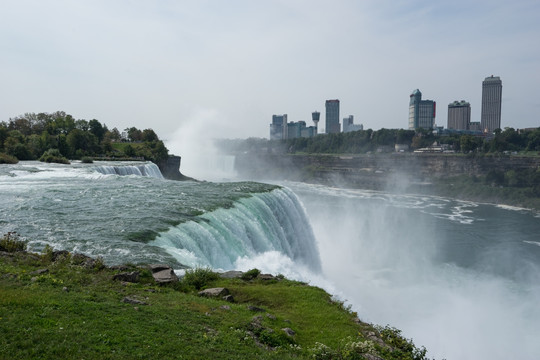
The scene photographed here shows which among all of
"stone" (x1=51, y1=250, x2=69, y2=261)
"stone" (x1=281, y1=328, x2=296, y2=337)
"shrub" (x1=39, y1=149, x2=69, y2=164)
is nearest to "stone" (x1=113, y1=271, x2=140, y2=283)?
"stone" (x1=51, y1=250, x2=69, y2=261)

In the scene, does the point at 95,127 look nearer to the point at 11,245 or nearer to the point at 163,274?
the point at 11,245

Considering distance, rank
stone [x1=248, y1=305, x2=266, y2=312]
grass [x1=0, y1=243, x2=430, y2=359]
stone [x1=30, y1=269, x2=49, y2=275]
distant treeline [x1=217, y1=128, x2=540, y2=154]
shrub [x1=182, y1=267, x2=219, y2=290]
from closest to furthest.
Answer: grass [x1=0, y1=243, x2=430, y2=359] < stone [x1=248, y1=305, x2=266, y2=312] < stone [x1=30, y1=269, x2=49, y2=275] < shrub [x1=182, y1=267, x2=219, y2=290] < distant treeline [x1=217, y1=128, x2=540, y2=154]

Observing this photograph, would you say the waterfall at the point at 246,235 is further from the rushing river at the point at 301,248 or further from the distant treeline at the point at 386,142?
the distant treeline at the point at 386,142

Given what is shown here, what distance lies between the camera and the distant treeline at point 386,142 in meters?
82.8

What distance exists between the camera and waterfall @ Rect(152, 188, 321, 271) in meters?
12.4

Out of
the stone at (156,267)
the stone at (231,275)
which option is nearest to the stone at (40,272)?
the stone at (156,267)

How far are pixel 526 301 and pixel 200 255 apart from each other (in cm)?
1888

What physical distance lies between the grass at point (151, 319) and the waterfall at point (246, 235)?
3103mm

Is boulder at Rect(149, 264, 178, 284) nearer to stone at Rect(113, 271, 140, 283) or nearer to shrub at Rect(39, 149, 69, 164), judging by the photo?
stone at Rect(113, 271, 140, 283)

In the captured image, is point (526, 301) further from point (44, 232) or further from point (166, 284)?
point (44, 232)

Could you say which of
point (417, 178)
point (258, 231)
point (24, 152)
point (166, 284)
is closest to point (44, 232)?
point (166, 284)

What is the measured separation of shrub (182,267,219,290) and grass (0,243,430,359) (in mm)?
32

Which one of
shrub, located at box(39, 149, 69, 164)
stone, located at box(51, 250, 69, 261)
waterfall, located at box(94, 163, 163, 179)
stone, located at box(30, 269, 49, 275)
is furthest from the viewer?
shrub, located at box(39, 149, 69, 164)

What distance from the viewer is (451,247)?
105ft
